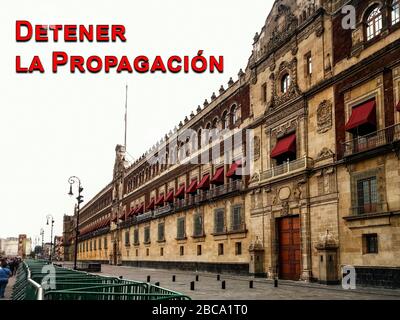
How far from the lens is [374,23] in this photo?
21.6 m

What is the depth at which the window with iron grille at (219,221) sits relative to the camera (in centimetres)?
3464

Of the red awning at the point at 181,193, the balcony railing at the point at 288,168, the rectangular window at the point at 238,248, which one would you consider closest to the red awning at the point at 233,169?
the balcony railing at the point at 288,168

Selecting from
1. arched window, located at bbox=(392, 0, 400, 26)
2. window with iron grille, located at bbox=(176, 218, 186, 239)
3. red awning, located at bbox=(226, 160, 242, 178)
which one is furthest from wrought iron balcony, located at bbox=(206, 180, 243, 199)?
arched window, located at bbox=(392, 0, 400, 26)

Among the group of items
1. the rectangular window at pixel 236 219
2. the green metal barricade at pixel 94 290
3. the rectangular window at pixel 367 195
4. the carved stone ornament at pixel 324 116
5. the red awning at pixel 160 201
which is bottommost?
the green metal barricade at pixel 94 290

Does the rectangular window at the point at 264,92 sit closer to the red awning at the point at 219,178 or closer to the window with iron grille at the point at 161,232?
the red awning at the point at 219,178

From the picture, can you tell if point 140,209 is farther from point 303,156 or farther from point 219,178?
point 303,156

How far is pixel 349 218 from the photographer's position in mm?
21703

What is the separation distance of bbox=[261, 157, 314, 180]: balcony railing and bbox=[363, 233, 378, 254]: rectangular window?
521cm

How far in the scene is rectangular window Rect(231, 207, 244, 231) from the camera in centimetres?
3195

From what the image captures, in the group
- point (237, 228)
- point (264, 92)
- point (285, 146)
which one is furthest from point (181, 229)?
point (285, 146)

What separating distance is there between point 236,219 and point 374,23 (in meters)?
15.8

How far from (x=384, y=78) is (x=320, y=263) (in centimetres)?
896

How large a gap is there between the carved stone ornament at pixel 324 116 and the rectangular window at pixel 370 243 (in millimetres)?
5753

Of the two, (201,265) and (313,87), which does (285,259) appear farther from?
(201,265)
